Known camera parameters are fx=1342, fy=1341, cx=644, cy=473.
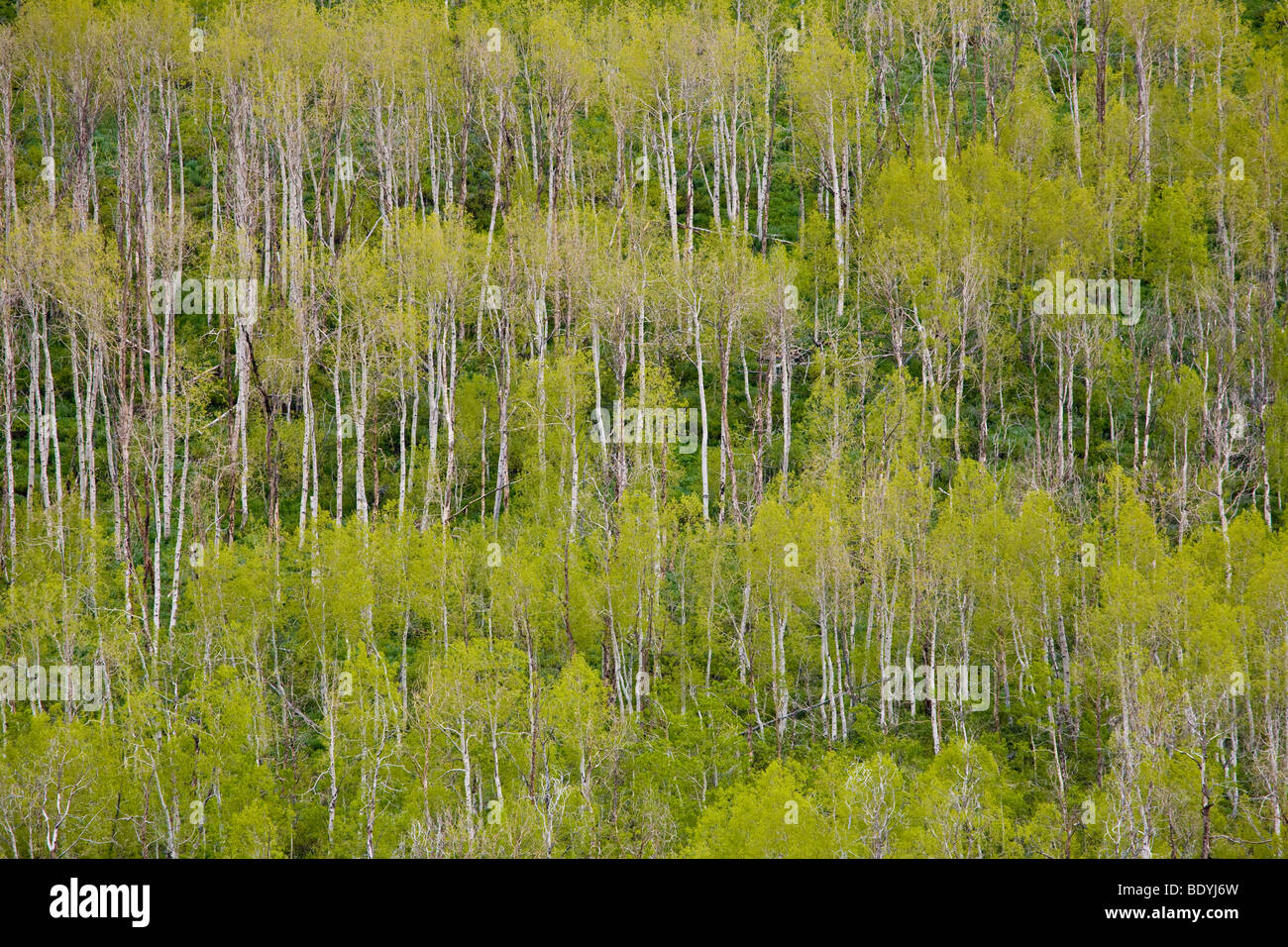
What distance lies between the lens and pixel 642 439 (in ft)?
138

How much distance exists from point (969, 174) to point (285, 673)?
97.4 feet

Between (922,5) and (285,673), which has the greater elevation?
(922,5)

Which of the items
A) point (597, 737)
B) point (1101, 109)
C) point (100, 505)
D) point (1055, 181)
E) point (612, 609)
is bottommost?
point (597, 737)

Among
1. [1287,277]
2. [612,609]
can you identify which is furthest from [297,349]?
[1287,277]

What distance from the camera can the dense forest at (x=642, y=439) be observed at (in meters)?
32.3

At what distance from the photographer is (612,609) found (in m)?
→ 37.4

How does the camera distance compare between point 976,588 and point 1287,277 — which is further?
point 1287,277

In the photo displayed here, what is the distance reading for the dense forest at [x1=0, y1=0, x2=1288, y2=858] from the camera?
106 feet

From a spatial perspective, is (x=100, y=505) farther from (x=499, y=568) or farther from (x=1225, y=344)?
(x=1225, y=344)

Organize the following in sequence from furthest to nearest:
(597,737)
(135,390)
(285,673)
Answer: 1. (135,390)
2. (285,673)
3. (597,737)

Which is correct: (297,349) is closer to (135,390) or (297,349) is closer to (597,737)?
(135,390)

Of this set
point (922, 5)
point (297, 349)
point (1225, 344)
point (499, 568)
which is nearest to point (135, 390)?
point (297, 349)

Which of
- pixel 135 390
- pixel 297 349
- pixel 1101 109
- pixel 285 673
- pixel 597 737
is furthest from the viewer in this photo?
pixel 1101 109

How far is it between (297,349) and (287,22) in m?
13.0
